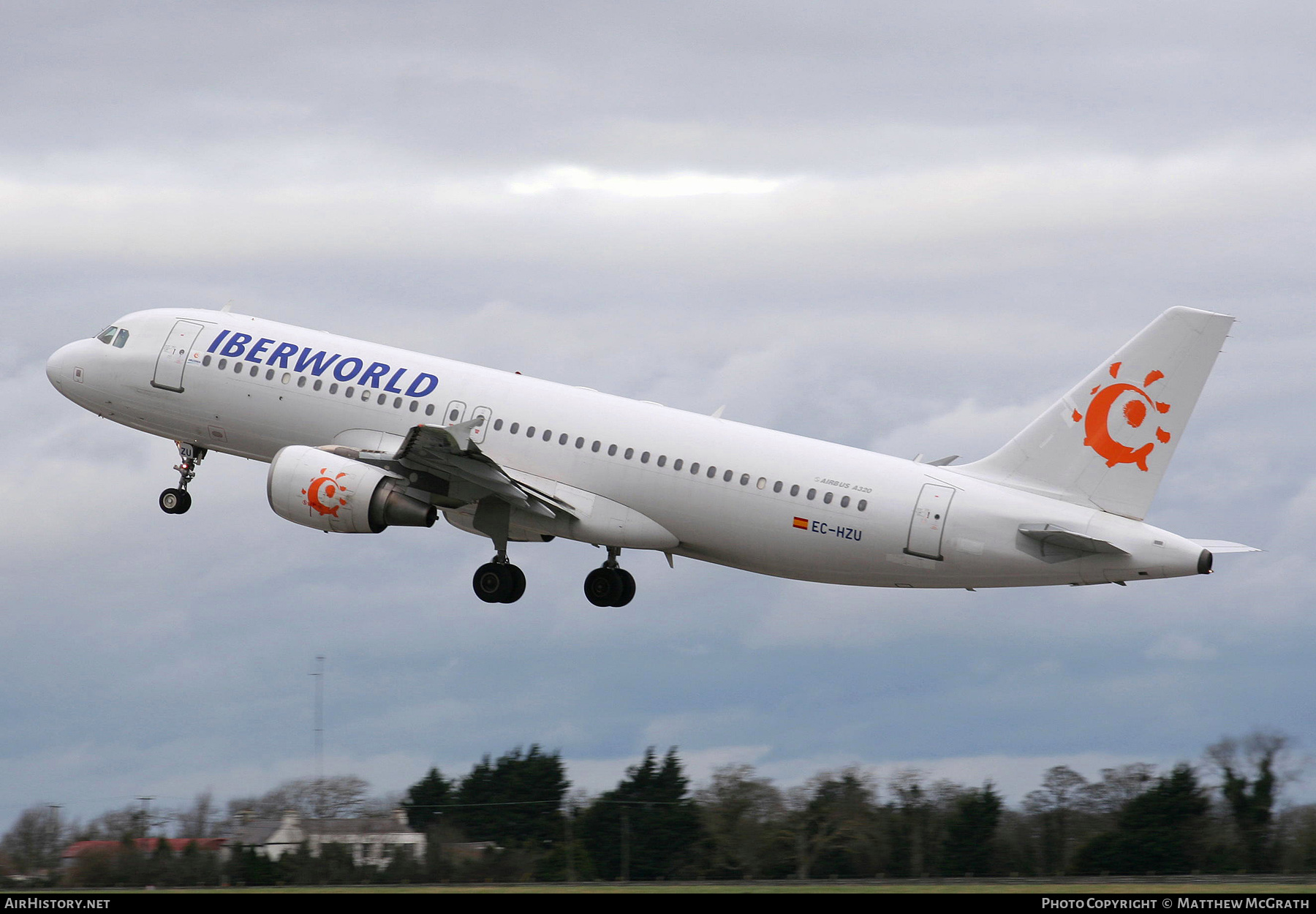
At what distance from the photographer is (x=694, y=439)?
4275 centimetres

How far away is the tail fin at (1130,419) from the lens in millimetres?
39062

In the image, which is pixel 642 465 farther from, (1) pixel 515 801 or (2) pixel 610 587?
(1) pixel 515 801

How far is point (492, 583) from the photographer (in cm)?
4547

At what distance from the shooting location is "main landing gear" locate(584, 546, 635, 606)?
1889 inches

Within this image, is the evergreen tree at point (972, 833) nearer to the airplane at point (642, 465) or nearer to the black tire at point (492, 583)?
the airplane at point (642, 465)

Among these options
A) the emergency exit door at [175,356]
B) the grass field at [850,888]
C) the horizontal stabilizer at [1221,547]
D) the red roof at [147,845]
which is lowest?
the grass field at [850,888]

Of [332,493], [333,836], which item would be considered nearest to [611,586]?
[332,493]

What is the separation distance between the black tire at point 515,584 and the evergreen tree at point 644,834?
7.63 m

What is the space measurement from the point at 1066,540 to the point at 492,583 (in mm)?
16314

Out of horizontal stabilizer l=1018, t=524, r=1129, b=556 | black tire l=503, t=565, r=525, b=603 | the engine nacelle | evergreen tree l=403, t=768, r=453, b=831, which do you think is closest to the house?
evergreen tree l=403, t=768, r=453, b=831

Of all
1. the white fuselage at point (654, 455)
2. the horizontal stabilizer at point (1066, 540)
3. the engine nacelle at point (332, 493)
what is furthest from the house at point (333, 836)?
the horizontal stabilizer at point (1066, 540)

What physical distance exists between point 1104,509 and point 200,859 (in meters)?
23.3
